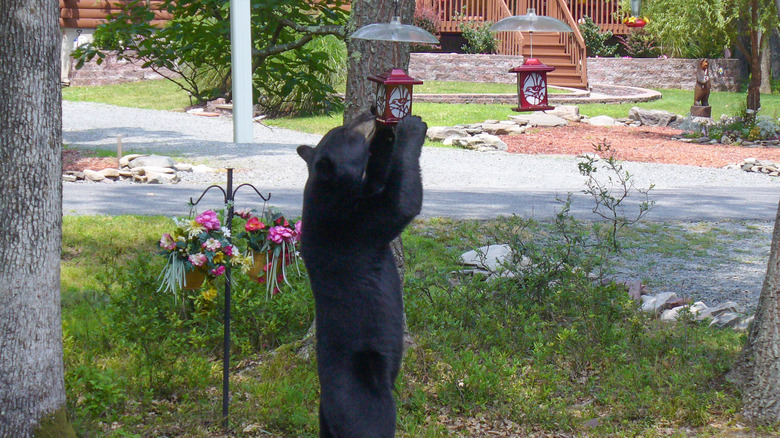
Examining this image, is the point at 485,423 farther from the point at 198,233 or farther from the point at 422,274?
the point at 422,274

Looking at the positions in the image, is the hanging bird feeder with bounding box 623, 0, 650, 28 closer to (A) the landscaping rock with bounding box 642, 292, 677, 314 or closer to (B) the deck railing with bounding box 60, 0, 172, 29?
(B) the deck railing with bounding box 60, 0, 172, 29

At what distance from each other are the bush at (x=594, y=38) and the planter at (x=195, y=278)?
94.6ft

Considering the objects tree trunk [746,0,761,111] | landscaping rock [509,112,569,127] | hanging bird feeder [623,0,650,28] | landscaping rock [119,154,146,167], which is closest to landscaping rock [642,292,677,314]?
landscaping rock [119,154,146,167]

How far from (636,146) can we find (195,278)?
1547 centimetres

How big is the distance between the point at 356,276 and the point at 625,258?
6.07 meters

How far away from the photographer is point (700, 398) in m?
4.84

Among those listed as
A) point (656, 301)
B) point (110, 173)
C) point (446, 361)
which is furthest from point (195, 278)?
point (110, 173)

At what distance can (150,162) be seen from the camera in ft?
45.9

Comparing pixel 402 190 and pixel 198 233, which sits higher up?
pixel 402 190

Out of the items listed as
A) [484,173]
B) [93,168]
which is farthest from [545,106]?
[93,168]

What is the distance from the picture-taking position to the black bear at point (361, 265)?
320 centimetres

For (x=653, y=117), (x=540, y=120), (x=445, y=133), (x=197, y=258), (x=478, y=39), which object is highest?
(x=478, y=39)

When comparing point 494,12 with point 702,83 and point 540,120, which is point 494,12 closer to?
point 540,120

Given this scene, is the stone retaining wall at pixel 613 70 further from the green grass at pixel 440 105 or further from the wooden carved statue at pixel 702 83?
the wooden carved statue at pixel 702 83
